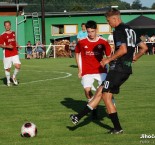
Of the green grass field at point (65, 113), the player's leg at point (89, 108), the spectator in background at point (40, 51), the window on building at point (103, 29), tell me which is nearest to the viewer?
the green grass field at point (65, 113)

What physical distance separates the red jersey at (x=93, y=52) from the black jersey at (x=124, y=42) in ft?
5.86

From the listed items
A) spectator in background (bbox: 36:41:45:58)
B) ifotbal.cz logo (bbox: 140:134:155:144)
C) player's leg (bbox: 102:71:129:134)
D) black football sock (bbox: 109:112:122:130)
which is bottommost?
spectator in background (bbox: 36:41:45:58)

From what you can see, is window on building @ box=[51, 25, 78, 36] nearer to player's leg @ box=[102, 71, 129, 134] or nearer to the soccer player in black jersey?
the soccer player in black jersey

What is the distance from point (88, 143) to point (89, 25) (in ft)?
9.08

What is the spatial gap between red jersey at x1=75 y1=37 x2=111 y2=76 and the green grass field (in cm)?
104

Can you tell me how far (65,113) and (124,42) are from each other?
11.7ft

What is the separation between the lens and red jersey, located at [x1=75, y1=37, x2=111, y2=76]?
37.8 ft

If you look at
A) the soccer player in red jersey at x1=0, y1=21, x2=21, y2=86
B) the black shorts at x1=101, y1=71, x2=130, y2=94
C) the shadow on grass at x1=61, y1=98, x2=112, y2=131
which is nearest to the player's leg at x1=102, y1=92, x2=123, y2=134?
the black shorts at x1=101, y1=71, x2=130, y2=94

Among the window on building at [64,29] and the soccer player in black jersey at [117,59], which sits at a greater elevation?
the soccer player in black jersey at [117,59]

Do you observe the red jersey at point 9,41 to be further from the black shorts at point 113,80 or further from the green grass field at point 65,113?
the black shorts at point 113,80

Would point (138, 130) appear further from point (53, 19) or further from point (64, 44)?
point (53, 19)

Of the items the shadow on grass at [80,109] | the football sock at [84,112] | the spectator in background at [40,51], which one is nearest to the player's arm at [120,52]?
the football sock at [84,112]

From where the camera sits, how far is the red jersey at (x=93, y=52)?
11508 millimetres

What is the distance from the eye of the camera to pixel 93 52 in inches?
455
